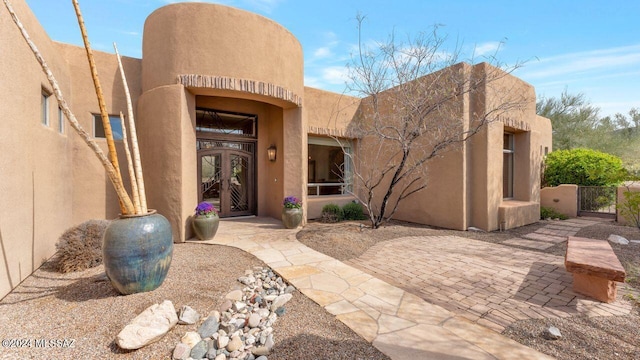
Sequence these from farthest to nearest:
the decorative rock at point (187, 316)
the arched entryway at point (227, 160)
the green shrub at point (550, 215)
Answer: the green shrub at point (550, 215), the arched entryway at point (227, 160), the decorative rock at point (187, 316)

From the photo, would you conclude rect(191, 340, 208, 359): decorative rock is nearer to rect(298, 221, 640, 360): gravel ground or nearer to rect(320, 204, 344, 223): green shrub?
rect(298, 221, 640, 360): gravel ground

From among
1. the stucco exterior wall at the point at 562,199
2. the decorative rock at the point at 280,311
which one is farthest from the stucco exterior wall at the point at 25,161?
the stucco exterior wall at the point at 562,199

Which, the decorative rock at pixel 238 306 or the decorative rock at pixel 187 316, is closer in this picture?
the decorative rock at pixel 187 316

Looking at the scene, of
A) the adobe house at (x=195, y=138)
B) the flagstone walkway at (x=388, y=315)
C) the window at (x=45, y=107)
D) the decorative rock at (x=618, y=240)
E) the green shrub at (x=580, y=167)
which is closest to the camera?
the flagstone walkway at (x=388, y=315)

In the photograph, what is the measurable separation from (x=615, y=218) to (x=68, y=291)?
49.2 ft

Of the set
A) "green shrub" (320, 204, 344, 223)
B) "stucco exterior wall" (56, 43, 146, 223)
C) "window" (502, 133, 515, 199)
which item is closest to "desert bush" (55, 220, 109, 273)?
"stucco exterior wall" (56, 43, 146, 223)

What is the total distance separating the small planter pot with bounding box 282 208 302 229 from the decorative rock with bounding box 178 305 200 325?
170 inches

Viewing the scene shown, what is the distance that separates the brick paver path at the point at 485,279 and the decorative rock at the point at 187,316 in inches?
105

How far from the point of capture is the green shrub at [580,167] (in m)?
10.2

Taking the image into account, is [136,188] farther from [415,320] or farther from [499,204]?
[499,204]

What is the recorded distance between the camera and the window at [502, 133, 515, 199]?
9.34 meters

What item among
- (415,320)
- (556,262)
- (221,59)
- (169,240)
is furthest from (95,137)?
(556,262)

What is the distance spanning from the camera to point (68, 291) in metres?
3.52

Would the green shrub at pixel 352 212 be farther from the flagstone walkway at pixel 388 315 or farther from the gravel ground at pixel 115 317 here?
the gravel ground at pixel 115 317
